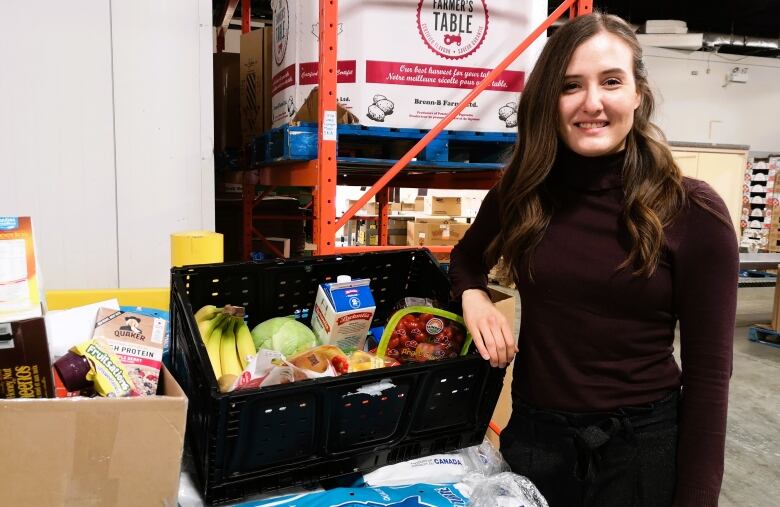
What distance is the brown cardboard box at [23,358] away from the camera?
81cm

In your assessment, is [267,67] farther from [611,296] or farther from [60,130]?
[611,296]

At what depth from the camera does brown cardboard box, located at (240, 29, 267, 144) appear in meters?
3.13

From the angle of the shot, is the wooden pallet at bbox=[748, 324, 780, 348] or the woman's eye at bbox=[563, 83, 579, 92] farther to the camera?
the wooden pallet at bbox=[748, 324, 780, 348]

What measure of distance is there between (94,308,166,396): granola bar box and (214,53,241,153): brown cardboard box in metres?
3.02

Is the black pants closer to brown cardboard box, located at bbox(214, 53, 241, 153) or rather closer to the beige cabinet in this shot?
brown cardboard box, located at bbox(214, 53, 241, 153)

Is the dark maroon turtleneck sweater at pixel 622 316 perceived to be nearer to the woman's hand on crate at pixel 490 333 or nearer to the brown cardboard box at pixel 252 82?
the woman's hand on crate at pixel 490 333

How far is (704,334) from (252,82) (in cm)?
290

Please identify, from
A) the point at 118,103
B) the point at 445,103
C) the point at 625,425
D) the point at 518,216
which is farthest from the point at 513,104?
the point at 118,103

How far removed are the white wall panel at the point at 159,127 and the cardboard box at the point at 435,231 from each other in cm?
593

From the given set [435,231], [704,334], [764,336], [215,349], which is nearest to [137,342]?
[215,349]

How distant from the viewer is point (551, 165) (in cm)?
120

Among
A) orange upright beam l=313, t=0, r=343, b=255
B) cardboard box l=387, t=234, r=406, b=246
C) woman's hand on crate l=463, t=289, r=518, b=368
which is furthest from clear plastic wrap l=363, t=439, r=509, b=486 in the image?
cardboard box l=387, t=234, r=406, b=246

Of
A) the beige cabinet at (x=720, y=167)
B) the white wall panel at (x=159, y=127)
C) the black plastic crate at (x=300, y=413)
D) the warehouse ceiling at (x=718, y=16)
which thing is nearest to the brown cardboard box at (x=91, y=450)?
the black plastic crate at (x=300, y=413)

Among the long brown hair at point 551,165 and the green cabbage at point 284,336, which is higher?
the long brown hair at point 551,165
